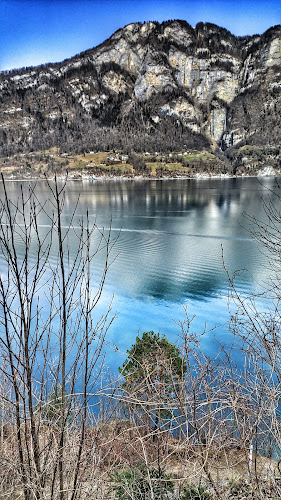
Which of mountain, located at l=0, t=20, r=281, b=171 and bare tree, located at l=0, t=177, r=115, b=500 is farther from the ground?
mountain, located at l=0, t=20, r=281, b=171

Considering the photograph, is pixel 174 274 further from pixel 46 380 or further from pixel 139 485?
pixel 46 380

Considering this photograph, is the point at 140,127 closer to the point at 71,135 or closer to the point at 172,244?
the point at 71,135

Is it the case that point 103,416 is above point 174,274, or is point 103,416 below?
above

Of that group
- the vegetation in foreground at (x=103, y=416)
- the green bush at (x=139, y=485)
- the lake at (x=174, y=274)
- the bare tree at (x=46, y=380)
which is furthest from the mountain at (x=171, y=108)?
the bare tree at (x=46, y=380)

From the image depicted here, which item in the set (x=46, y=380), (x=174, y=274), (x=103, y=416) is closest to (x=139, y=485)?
(x=103, y=416)

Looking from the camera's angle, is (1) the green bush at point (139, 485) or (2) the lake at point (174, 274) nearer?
(1) the green bush at point (139, 485)

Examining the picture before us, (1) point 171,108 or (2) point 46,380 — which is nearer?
(2) point 46,380

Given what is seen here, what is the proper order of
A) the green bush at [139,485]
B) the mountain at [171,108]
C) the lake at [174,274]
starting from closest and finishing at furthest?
the green bush at [139,485] → the lake at [174,274] → the mountain at [171,108]

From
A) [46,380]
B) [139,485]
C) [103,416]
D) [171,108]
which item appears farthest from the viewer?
[171,108]

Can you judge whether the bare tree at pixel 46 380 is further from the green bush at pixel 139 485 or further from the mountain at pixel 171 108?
the mountain at pixel 171 108

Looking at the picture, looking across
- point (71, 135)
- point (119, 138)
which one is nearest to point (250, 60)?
point (119, 138)

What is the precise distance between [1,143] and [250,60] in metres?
175

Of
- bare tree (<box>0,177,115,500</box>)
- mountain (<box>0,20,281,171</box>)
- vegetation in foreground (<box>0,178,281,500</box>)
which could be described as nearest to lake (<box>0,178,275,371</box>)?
vegetation in foreground (<box>0,178,281,500</box>)

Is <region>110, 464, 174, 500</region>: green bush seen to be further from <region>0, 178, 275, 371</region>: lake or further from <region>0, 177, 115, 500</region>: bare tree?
<region>0, 178, 275, 371</region>: lake
